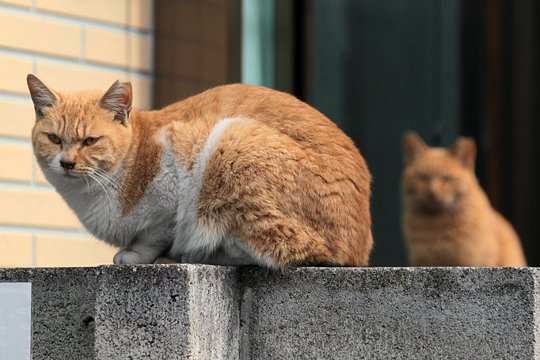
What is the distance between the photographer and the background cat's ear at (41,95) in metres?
3.11

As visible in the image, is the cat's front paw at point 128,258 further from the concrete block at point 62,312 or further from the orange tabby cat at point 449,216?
the orange tabby cat at point 449,216

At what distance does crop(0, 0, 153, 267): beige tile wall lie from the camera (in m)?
4.68

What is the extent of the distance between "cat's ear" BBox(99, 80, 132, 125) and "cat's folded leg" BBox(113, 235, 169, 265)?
0.37 metres

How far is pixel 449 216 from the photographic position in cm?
634

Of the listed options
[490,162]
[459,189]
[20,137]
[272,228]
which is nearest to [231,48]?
[20,137]

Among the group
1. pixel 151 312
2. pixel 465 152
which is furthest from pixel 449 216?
pixel 151 312

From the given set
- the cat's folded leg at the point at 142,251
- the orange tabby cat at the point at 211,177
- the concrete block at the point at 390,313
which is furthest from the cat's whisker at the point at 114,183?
the concrete block at the point at 390,313

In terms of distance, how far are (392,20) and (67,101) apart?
13.3 ft

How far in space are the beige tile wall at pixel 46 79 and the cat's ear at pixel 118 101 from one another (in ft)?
5.22

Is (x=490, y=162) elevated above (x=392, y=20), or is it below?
below

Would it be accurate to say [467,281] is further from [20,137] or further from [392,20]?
[392,20]

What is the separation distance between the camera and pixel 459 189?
634 centimetres

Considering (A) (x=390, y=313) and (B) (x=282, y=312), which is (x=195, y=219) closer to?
(B) (x=282, y=312)

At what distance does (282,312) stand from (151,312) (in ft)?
1.42
